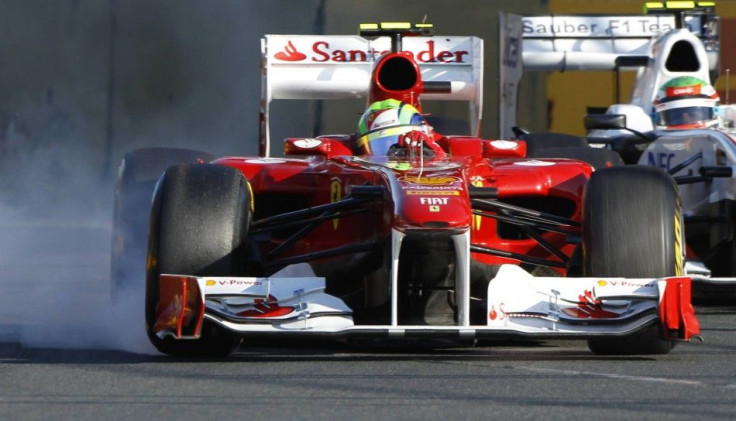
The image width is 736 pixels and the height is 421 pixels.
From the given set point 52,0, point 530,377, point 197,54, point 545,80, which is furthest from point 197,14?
point 530,377

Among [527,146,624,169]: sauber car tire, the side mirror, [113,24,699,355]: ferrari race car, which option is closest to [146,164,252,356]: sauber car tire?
Answer: [113,24,699,355]: ferrari race car

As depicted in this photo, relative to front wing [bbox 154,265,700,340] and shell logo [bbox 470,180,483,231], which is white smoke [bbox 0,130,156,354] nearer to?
front wing [bbox 154,265,700,340]

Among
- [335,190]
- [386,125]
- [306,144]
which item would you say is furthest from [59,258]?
[335,190]

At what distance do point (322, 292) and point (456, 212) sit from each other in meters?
0.70

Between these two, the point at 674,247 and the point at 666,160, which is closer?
the point at 674,247

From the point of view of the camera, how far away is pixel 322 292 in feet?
22.9

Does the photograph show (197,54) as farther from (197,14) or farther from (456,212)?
(456,212)

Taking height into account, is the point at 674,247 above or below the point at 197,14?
below

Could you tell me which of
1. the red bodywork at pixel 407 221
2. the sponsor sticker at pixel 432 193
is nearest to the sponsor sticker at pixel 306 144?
the red bodywork at pixel 407 221

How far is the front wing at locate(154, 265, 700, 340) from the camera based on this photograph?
6801 mm

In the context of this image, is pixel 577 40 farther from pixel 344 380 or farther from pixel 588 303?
pixel 344 380

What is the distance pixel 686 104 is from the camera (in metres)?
13.2

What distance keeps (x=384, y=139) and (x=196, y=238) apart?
6.88ft

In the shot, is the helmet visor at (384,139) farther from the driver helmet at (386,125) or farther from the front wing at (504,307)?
the front wing at (504,307)
